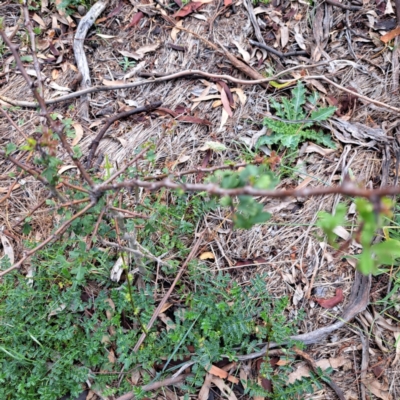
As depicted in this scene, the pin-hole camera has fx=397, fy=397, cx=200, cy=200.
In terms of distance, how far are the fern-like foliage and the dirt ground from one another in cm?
7

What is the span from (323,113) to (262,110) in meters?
0.38

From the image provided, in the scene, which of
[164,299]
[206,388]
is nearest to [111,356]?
[164,299]

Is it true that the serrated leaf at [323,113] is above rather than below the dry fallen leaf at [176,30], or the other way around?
below

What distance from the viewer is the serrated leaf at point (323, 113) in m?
2.41

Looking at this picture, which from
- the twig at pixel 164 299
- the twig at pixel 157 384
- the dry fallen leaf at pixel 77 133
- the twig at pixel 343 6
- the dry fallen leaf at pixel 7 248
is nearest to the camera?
the twig at pixel 157 384

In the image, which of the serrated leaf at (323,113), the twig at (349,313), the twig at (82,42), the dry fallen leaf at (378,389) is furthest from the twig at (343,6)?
the dry fallen leaf at (378,389)

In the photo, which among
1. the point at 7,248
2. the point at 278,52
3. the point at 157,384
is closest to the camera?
the point at 157,384

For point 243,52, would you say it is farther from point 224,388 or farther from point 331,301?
point 224,388

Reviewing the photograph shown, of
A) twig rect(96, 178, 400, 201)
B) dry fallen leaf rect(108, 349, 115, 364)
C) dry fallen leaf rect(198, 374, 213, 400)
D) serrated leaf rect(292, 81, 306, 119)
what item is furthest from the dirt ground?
twig rect(96, 178, 400, 201)

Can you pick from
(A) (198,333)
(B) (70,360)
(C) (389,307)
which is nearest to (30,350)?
(B) (70,360)

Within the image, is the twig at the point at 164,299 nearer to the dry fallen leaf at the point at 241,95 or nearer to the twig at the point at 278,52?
the dry fallen leaf at the point at 241,95

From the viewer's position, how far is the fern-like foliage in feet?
7.91

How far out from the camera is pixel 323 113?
2.43 meters

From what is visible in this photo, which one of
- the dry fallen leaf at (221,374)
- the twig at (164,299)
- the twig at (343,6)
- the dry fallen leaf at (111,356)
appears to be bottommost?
the dry fallen leaf at (221,374)
